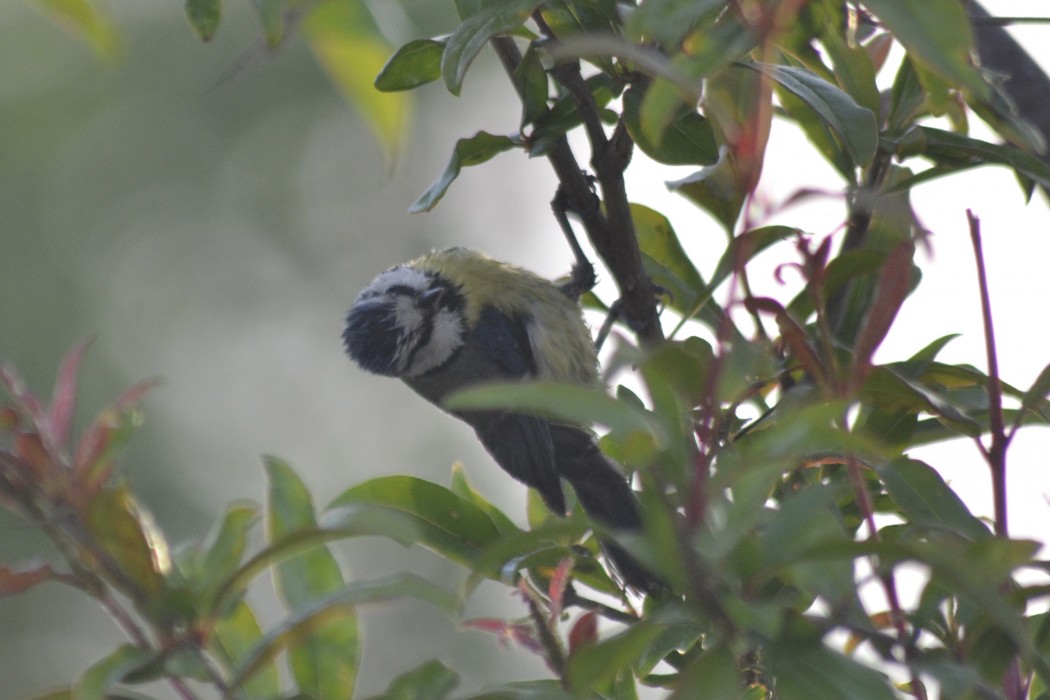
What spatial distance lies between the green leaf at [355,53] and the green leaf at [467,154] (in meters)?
0.70

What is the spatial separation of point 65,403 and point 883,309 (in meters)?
0.59

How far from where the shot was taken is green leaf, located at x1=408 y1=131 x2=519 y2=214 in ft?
4.22

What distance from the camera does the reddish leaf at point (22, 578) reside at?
0.79 metres

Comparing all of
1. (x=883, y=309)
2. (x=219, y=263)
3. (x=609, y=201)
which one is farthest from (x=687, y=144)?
(x=219, y=263)

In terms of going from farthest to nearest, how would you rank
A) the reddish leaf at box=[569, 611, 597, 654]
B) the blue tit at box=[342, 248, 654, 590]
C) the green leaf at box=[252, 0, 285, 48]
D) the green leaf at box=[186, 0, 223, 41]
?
the blue tit at box=[342, 248, 654, 590]
the reddish leaf at box=[569, 611, 597, 654]
the green leaf at box=[186, 0, 223, 41]
the green leaf at box=[252, 0, 285, 48]

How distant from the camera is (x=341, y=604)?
0.80 m

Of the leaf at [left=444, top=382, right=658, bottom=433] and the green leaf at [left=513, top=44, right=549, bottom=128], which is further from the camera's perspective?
the green leaf at [left=513, top=44, right=549, bottom=128]

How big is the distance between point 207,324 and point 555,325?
197 inches

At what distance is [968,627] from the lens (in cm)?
95

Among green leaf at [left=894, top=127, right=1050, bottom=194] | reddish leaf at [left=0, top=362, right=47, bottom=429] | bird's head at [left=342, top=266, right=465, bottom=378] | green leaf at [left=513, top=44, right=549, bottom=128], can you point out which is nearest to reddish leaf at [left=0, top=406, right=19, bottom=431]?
reddish leaf at [left=0, top=362, right=47, bottom=429]

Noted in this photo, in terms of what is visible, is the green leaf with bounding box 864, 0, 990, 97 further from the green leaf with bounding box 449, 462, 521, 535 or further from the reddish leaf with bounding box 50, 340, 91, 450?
the green leaf with bounding box 449, 462, 521, 535

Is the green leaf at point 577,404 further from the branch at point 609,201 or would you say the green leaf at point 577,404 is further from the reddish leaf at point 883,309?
the branch at point 609,201

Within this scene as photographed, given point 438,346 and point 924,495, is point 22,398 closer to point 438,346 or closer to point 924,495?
point 924,495

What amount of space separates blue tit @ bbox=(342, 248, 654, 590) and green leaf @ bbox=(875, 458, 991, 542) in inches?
54.9
